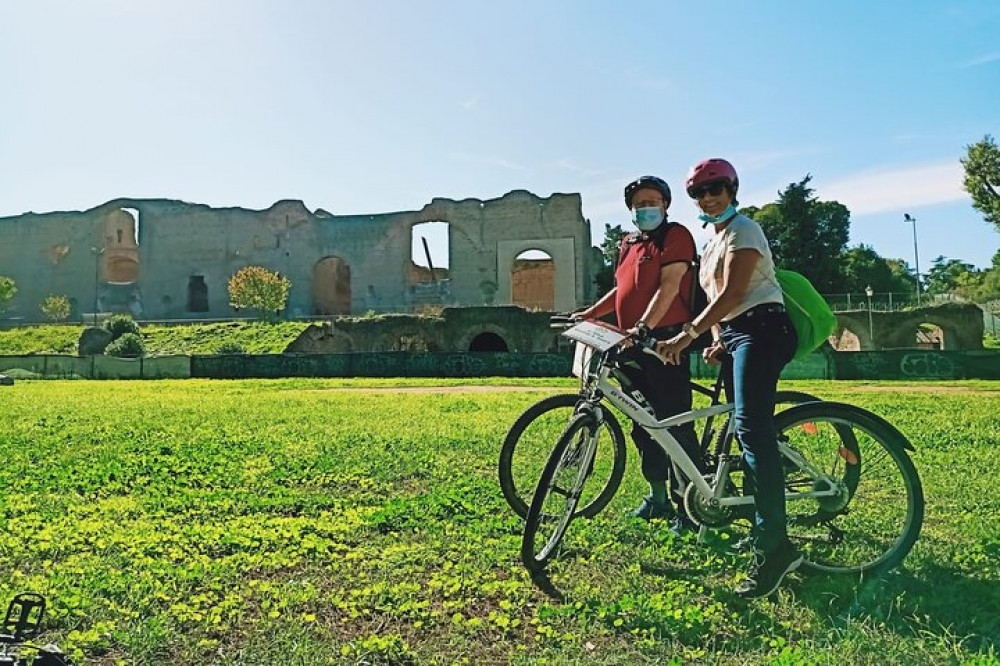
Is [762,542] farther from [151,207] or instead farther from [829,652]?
[151,207]

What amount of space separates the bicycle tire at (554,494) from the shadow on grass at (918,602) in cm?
98

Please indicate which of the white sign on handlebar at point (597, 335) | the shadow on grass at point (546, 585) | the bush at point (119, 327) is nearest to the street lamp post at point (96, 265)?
the bush at point (119, 327)

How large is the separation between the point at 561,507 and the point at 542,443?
64cm

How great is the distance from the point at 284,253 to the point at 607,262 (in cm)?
2294

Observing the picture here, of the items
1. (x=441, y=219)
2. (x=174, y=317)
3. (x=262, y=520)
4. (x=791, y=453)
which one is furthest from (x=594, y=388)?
(x=174, y=317)

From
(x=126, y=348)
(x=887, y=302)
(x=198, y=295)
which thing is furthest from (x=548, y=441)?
(x=198, y=295)

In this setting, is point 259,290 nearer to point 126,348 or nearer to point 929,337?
point 126,348

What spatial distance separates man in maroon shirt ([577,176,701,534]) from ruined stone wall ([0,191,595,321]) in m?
40.8

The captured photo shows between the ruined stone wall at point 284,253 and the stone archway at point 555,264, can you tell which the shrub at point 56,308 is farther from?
the stone archway at point 555,264

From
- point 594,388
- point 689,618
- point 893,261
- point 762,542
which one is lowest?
point 689,618

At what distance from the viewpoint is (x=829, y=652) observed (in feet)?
7.91

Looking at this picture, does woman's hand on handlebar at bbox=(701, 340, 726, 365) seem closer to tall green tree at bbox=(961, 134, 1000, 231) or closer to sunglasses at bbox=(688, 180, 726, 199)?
sunglasses at bbox=(688, 180, 726, 199)

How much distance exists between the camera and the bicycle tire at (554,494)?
320 centimetres

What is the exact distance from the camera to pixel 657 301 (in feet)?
12.5
